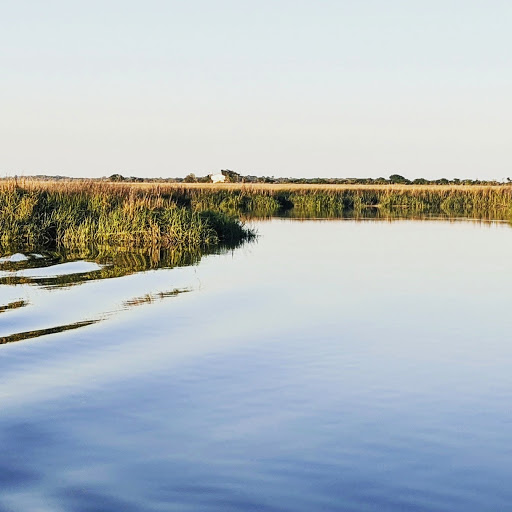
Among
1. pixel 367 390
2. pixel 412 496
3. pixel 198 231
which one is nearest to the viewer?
pixel 412 496

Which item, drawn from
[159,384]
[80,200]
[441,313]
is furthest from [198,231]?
[159,384]

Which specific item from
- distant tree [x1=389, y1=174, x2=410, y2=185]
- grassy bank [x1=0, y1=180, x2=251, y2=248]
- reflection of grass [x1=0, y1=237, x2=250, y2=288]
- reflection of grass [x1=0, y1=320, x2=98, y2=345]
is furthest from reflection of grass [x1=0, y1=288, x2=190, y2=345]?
distant tree [x1=389, y1=174, x2=410, y2=185]

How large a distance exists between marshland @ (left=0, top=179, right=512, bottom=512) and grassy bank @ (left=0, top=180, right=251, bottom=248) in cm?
267

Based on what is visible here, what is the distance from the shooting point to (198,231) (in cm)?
2552

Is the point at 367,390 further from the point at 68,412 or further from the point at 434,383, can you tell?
the point at 68,412

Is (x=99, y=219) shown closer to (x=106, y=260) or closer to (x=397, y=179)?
(x=106, y=260)

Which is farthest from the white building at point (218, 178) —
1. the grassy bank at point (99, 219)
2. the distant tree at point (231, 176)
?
the grassy bank at point (99, 219)

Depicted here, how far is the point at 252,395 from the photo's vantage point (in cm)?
839

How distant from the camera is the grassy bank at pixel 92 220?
2422 centimetres

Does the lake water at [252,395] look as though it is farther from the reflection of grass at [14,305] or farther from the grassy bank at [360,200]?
the grassy bank at [360,200]

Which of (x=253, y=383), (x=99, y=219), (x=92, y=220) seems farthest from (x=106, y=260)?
(x=253, y=383)

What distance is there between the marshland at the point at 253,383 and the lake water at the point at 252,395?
2cm

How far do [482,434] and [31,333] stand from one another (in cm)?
639

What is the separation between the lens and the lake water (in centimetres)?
599
